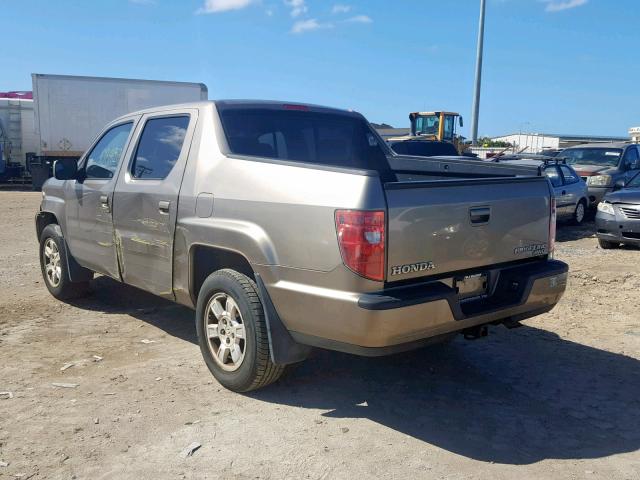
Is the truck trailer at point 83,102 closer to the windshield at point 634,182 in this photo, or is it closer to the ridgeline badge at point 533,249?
the windshield at point 634,182

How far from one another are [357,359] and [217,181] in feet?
5.93

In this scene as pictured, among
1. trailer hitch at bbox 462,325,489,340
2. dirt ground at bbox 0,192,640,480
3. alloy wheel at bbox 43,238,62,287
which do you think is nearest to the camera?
dirt ground at bbox 0,192,640,480

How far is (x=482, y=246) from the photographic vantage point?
3.89 meters

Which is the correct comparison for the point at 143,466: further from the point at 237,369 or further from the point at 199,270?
the point at 199,270

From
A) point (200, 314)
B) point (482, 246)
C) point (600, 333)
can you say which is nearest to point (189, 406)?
point (200, 314)

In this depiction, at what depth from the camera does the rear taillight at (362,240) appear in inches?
132

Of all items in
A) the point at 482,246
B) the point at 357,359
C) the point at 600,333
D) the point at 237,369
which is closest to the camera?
the point at 482,246

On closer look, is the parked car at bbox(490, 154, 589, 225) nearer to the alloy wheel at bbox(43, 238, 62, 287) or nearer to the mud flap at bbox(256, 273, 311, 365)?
the alloy wheel at bbox(43, 238, 62, 287)

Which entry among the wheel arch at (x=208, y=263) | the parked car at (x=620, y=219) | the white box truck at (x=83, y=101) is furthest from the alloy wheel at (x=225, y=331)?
the white box truck at (x=83, y=101)

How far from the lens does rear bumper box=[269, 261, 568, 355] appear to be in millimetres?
3375

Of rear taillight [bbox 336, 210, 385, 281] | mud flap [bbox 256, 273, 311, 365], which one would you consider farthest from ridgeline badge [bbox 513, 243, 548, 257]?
mud flap [bbox 256, 273, 311, 365]

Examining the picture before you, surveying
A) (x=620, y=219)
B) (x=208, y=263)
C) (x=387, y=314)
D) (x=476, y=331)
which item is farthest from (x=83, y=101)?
(x=387, y=314)

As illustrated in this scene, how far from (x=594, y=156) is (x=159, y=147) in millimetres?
13959

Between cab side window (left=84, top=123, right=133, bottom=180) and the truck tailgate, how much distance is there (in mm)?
2968
